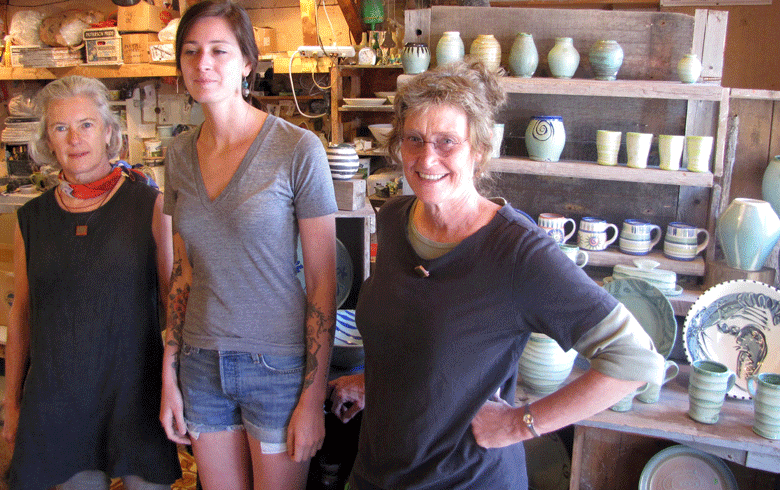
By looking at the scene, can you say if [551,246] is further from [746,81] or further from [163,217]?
[746,81]

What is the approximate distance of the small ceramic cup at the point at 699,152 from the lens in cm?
194

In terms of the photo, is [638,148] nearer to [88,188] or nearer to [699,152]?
[699,152]

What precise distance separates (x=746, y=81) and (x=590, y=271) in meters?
2.22

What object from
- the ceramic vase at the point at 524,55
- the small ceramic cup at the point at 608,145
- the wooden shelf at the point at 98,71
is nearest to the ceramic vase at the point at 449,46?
the ceramic vase at the point at 524,55

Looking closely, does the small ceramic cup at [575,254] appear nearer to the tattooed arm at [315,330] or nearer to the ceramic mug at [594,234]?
the ceramic mug at [594,234]

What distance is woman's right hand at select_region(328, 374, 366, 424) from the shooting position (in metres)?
1.54

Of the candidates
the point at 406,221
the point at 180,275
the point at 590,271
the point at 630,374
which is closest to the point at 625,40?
the point at 590,271

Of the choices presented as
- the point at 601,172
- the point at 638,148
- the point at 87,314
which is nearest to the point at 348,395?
the point at 87,314

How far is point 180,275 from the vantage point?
1.42 meters

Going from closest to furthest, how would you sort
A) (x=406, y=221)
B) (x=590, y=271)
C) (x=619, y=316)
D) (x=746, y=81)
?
(x=619, y=316) → (x=406, y=221) → (x=590, y=271) → (x=746, y=81)

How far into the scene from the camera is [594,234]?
2.11 meters

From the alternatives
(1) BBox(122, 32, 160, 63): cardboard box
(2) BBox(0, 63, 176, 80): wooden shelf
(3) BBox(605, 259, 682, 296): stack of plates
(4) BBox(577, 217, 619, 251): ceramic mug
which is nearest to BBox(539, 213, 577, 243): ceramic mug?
(4) BBox(577, 217, 619, 251): ceramic mug

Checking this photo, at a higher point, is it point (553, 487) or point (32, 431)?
point (32, 431)

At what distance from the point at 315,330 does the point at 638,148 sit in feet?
4.30
